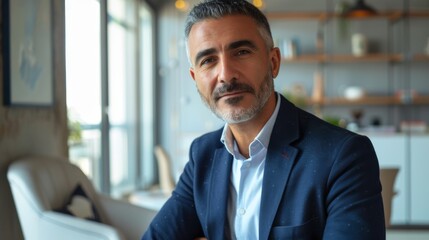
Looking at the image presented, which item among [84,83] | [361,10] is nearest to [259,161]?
[84,83]

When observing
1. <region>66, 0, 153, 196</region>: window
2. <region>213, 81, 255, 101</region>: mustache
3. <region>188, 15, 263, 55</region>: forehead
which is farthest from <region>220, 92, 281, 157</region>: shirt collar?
<region>66, 0, 153, 196</region>: window

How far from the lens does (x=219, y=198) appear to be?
1.60m

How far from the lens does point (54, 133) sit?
11.4 ft

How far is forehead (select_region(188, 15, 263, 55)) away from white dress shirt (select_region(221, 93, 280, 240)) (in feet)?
0.81

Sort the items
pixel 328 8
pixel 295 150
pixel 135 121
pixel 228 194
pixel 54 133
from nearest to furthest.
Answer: pixel 295 150
pixel 228 194
pixel 54 133
pixel 135 121
pixel 328 8

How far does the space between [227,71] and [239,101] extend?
0.09 metres

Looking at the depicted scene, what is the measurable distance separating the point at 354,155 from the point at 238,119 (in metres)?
0.35

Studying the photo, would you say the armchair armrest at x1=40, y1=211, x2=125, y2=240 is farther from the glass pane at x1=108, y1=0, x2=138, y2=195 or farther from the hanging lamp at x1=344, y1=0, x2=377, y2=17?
the hanging lamp at x1=344, y1=0, x2=377, y2=17

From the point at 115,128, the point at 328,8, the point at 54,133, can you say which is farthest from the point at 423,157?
the point at 54,133

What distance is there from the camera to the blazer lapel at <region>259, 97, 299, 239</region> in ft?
4.82

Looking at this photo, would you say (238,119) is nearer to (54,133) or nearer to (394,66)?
(54,133)

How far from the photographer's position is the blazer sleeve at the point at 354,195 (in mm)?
1317

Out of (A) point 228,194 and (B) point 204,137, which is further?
(B) point 204,137

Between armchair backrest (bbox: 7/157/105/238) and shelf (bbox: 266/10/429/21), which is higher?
shelf (bbox: 266/10/429/21)
